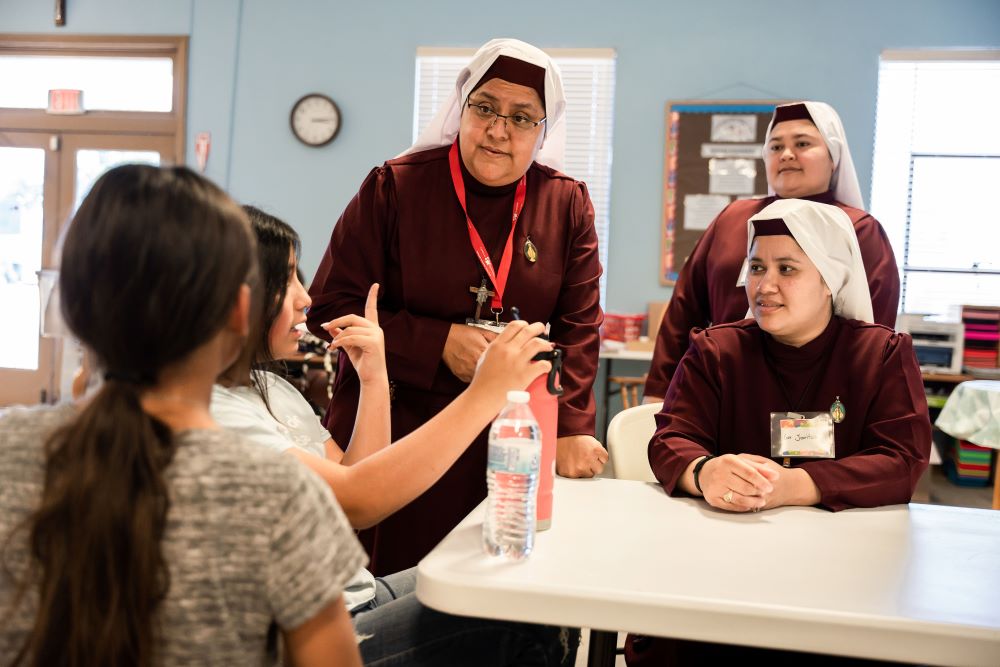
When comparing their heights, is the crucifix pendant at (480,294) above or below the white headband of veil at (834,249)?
below

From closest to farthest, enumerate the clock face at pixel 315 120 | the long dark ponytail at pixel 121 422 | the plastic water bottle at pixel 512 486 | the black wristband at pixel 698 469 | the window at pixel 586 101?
the long dark ponytail at pixel 121 422 < the plastic water bottle at pixel 512 486 < the black wristband at pixel 698 469 < the window at pixel 586 101 < the clock face at pixel 315 120

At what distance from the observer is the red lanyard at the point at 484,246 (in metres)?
1.94

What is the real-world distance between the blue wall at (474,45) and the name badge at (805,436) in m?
4.27

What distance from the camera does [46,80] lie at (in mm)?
6613

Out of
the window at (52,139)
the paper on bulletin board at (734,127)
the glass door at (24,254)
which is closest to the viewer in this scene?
the paper on bulletin board at (734,127)

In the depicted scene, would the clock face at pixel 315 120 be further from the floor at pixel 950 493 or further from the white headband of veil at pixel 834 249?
the white headband of veil at pixel 834 249

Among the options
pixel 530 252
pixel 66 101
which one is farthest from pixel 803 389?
pixel 66 101

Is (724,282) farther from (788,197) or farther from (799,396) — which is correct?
(799,396)

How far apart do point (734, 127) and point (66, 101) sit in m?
5.14

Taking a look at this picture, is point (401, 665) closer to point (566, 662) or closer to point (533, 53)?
point (566, 662)

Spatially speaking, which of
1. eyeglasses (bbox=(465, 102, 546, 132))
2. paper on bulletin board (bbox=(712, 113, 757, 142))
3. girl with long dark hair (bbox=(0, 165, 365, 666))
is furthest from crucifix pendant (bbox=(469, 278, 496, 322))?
paper on bulletin board (bbox=(712, 113, 757, 142))

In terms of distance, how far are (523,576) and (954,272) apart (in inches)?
219

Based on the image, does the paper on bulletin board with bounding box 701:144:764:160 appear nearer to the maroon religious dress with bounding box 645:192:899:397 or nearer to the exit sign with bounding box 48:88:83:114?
the maroon religious dress with bounding box 645:192:899:397

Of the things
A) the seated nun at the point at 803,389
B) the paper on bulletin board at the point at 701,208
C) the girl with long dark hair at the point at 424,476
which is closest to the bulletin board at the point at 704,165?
the paper on bulletin board at the point at 701,208
